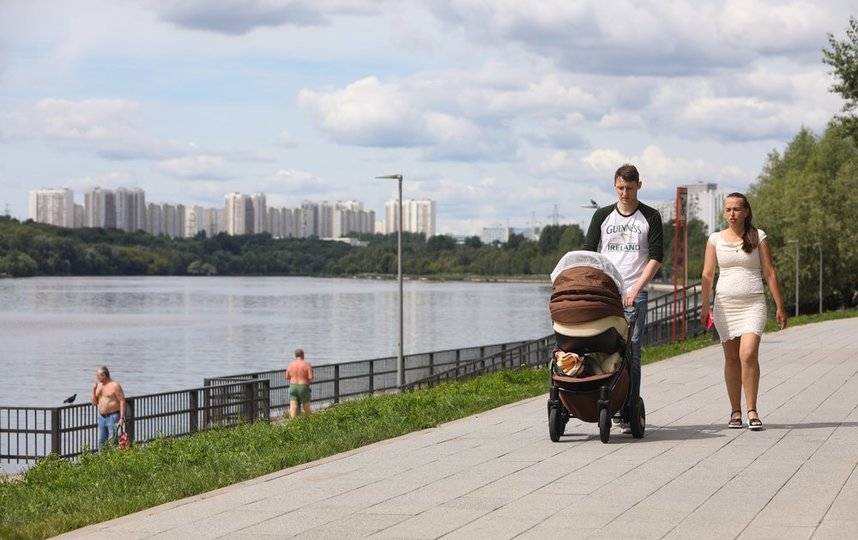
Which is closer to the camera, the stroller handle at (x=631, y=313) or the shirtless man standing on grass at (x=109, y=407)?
the stroller handle at (x=631, y=313)

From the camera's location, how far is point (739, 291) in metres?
10.6

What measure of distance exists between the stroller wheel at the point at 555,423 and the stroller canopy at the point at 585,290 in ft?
2.47

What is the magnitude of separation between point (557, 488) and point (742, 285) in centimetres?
350

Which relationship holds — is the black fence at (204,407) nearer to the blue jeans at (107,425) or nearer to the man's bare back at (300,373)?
the blue jeans at (107,425)

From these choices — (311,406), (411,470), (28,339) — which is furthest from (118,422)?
(28,339)

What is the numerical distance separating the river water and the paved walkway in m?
31.4

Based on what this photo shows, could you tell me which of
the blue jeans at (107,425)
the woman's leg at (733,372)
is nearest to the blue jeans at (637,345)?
the woman's leg at (733,372)

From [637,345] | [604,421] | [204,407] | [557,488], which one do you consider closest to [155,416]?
[204,407]

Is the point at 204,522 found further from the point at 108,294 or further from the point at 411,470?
the point at 108,294

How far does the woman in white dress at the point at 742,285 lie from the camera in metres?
10.5

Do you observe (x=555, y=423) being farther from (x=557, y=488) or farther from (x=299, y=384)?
(x=299, y=384)

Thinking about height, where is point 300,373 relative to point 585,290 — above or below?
below

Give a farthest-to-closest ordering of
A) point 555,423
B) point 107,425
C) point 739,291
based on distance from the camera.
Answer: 1. point 107,425
2. point 739,291
3. point 555,423

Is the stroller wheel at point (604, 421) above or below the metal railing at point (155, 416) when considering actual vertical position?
above
